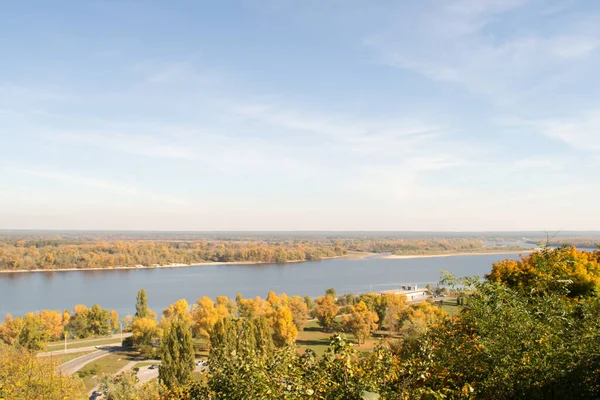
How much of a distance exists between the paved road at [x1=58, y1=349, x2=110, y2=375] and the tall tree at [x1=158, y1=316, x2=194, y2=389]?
5287 mm

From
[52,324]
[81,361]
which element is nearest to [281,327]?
[81,361]

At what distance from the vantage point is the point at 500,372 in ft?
12.8

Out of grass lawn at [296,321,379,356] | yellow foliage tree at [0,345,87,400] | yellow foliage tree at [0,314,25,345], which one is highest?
yellow foliage tree at [0,345,87,400]

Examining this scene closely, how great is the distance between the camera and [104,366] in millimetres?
20297

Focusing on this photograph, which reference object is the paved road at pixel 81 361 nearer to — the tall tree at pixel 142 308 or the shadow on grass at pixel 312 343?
the tall tree at pixel 142 308

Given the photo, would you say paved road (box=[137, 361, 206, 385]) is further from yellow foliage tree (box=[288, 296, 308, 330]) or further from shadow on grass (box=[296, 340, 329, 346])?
yellow foliage tree (box=[288, 296, 308, 330])

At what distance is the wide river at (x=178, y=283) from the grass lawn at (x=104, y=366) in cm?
1511

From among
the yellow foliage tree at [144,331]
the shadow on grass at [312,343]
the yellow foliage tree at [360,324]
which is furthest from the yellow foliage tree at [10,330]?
the yellow foliage tree at [360,324]

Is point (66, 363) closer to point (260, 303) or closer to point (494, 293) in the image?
point (260, 303)

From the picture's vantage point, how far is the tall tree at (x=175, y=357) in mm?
15023

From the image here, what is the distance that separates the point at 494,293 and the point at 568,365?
1738 mm

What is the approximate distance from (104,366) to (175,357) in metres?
6.83

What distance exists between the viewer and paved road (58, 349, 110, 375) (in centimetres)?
1925

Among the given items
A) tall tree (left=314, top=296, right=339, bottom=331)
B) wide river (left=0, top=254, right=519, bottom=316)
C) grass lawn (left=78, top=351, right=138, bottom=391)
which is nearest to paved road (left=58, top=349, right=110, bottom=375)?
grass lawn (left=78, top=351, right=138, bottom=391)
